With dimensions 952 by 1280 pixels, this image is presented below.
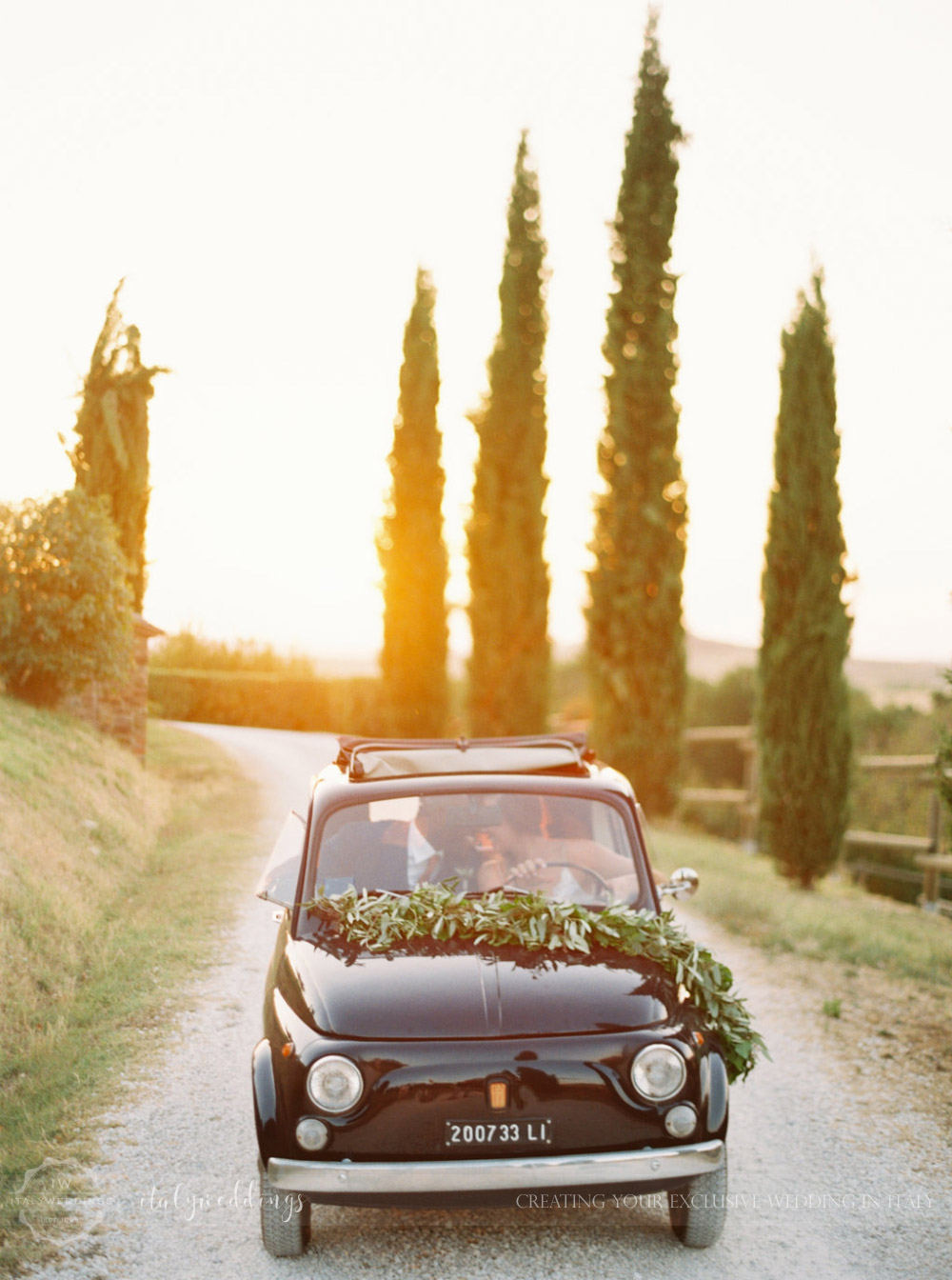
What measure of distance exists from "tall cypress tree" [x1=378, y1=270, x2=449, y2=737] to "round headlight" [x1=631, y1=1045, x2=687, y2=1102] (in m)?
21.5

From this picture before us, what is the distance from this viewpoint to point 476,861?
5.21 metres

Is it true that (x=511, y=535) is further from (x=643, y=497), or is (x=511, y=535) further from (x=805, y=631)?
(x=805, y=631)

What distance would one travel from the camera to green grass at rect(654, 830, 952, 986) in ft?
32.1

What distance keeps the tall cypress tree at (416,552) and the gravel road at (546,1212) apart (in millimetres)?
19101

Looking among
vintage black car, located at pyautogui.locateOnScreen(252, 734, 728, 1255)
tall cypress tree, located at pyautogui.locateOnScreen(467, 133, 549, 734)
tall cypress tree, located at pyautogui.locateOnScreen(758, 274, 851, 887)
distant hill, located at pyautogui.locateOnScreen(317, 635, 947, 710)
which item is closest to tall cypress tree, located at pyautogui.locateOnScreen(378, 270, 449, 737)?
distant hill, located at pyautogui.locateOnScreen(317, 635, 947, 710)

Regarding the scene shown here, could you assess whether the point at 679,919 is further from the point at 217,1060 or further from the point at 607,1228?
the point at 607,1228

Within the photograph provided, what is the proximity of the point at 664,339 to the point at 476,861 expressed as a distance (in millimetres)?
16586

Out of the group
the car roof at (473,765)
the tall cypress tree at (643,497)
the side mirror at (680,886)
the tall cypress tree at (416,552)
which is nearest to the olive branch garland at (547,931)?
the side mirror at (680,886)

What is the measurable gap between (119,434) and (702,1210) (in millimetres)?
15750

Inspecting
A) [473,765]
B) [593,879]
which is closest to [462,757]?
[473,765]

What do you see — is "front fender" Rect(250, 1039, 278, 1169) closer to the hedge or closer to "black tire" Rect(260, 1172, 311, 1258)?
"black tire" Rect(260, 1172, 311, 1258)

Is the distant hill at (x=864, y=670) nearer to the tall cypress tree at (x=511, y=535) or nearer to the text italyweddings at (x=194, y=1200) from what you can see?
the tall cypress tree at (x=511, y=535)

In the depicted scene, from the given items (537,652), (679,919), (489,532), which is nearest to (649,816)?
(537,652)

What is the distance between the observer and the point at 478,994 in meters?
4.12
